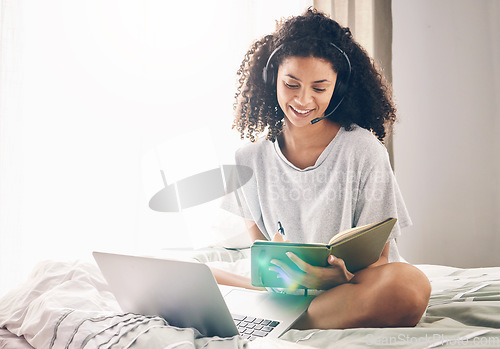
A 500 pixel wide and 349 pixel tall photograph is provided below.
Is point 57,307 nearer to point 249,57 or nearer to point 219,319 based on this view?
point 219,319

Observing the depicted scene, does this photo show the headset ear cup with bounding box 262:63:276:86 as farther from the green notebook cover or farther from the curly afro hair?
the green notebook cover

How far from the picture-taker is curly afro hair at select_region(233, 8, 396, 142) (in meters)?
1.16

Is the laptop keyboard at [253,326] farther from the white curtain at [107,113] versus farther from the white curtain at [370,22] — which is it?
the white curtain at [370,22]

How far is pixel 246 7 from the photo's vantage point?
2.48 metres

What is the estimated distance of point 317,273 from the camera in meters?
0.86

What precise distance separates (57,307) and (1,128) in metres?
1.26

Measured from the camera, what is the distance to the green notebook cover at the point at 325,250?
2.63 feet

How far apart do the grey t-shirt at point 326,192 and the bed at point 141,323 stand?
0.86ft

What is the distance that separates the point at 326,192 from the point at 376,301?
444mm

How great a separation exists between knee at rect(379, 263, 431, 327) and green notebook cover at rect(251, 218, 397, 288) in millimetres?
65

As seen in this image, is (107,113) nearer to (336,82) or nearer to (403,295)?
(336,82)

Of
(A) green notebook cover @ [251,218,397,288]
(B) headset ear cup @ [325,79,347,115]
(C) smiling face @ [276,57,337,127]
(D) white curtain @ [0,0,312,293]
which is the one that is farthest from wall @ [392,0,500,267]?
(A) green notebook cover @ [251,218,397,288]

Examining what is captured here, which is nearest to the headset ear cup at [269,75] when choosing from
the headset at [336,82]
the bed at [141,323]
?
the headset at [336,82]

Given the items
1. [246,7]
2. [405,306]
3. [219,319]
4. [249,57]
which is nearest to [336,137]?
[249,57]
